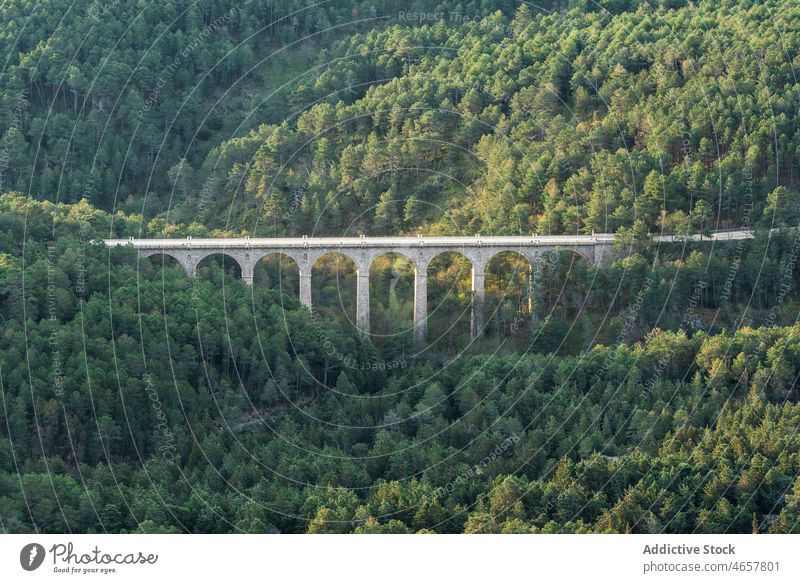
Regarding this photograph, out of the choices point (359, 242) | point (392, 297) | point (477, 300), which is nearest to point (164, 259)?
point (359, 242)

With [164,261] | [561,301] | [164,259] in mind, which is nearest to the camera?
[561,301]

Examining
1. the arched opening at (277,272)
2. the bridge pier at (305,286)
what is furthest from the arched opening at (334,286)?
the arched opening at (277,272)

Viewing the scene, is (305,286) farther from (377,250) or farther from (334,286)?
(377,250)

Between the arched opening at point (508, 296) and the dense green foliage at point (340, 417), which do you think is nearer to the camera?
the dense green foliage at point (340, 417)

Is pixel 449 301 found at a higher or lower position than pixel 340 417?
higher

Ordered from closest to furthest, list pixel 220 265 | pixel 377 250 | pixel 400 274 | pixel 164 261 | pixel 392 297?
pixel 392 297, pixel 164 261, pixel 377 250, pixel 400 274, pixel 220 265
